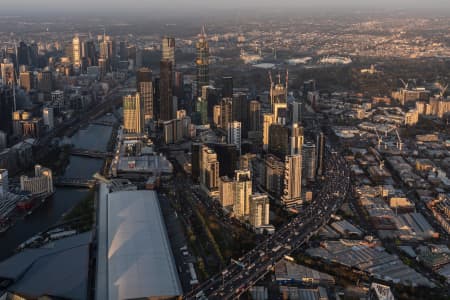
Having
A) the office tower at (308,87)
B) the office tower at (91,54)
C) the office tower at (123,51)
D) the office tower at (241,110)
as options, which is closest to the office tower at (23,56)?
the office tower at (91,54)

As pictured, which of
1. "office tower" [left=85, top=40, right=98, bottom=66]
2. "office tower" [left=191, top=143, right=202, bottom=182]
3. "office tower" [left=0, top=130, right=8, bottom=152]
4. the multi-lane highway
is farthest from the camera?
"office tower" [left=85, top=40, right=98, bottom=66]

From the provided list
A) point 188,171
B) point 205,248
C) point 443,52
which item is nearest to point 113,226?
point 205,248

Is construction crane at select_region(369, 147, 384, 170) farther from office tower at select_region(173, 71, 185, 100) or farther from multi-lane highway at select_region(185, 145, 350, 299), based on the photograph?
office tower at select_region(173, 71, 185, 100)

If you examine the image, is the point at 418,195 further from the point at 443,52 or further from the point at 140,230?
the point at 443,52

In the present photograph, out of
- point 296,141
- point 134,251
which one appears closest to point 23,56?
point 296,141

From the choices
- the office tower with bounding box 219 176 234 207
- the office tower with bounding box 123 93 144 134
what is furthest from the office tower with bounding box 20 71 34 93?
the office tower with bounding box 219 176 234 207

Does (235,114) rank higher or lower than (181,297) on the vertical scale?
higher

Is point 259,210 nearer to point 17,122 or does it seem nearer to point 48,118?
point 17,122

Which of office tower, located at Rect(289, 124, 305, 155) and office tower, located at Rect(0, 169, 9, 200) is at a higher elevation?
office tower, located at Rect(289, 124, 305, 155)
